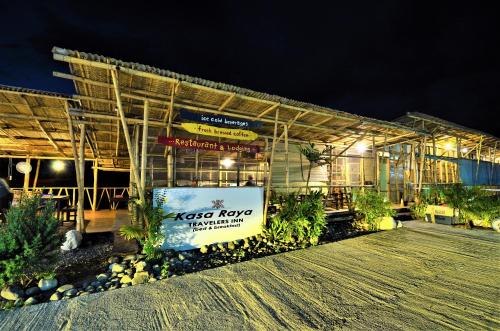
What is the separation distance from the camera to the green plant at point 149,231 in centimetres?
445

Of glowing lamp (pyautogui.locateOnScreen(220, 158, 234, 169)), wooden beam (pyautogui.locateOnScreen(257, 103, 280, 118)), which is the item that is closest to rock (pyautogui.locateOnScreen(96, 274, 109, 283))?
wooden beam (pyautogui.locateOnScreen(257, 103, 280, 118))

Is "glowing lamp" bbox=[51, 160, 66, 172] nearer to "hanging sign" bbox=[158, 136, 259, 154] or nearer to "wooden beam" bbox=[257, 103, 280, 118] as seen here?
"hanging sign" bbox=[158, 136, 259, 154]

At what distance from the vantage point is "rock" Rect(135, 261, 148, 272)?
4.01 m

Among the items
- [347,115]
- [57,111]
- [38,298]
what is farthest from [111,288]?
[347,115]

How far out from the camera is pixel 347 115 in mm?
7051

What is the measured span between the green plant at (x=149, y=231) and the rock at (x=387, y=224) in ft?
22.1

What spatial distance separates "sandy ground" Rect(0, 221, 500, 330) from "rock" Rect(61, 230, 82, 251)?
8.80 ft

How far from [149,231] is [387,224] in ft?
23.5

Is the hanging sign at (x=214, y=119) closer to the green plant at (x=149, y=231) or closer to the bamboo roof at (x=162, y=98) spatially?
the bamboo roof at (x=162, y=98)

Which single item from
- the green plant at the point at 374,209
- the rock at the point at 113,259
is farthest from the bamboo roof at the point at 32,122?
the green plant at the point at 374,209

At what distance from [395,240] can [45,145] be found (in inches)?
526

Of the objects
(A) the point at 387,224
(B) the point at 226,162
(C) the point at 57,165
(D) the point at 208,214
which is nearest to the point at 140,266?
(D) the point at 208,214

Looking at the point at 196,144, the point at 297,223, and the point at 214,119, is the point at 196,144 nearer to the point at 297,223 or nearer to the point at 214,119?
the point at 214,119

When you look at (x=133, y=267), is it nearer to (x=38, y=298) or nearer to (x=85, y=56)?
(x=38, y=298)
